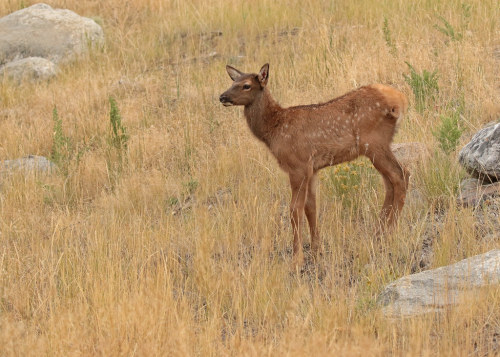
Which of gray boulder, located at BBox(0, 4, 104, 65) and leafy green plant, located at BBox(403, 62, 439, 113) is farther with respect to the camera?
gray boulder, located at BBox(0, 4, 104, 65)

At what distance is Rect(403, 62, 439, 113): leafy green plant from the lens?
9641 mm

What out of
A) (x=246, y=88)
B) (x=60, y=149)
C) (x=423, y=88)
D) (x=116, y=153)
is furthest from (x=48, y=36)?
(x=246, y=88)

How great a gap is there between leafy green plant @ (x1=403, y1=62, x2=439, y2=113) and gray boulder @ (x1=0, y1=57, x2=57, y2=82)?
274 inches

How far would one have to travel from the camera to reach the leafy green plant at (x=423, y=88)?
9641 mm

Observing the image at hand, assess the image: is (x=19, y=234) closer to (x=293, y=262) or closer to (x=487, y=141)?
(x=293, y=262)

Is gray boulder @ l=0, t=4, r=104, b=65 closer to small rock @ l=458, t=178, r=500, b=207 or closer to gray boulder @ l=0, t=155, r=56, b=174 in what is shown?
gray boulder @ l=0, t=155, r=56, b=174

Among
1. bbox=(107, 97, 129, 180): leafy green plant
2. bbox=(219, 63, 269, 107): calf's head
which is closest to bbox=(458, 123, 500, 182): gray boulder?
bbox=(219, 63, 269, 107): calf's head

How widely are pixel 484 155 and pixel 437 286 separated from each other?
208 centimetres

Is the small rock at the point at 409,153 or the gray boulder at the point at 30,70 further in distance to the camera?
the gray boulder at the point at 30,70

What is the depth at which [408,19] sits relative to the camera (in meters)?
12.5

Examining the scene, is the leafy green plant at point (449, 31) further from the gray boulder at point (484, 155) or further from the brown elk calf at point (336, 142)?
the brown elk calf at point (336, 142)

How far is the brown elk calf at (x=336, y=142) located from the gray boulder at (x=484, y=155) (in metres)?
0.65

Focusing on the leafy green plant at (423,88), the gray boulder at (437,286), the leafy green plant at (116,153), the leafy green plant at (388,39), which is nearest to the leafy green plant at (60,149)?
the leafy green plant at (116,153)

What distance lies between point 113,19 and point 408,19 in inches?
263
